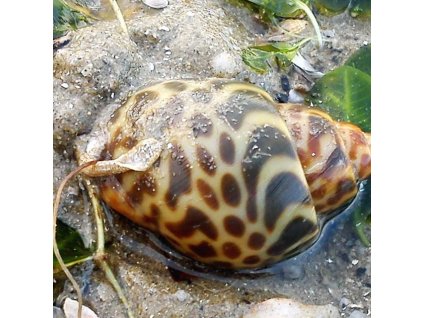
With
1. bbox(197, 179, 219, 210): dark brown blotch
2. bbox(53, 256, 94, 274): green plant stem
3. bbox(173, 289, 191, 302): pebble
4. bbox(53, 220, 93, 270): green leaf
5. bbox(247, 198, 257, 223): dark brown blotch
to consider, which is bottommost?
bbox(173, 289, 191, 302): pebble

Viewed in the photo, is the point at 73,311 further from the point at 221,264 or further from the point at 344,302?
the point at 344,302

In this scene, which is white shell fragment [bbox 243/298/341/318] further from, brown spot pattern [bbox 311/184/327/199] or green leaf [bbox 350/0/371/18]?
green leaf [bbox 350/0/371/18]

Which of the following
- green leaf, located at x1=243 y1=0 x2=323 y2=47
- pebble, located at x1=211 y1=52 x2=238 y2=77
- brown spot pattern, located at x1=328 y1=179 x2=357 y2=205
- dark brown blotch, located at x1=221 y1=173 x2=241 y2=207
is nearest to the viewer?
dark brown blotch, located at x1=221 y1=173 x2=241 y2=207

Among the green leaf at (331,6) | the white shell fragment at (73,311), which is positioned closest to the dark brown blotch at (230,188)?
the white shell fragment at (73,311)

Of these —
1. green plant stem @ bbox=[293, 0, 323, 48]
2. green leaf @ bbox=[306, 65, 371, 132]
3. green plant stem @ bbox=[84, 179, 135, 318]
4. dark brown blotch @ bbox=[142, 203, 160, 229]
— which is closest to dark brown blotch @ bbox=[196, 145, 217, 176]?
dark brown blotch @ bbox=[142, 203, 160, 229]

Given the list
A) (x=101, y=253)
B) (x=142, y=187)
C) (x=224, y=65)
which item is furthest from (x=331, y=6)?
(x=101, y=253)

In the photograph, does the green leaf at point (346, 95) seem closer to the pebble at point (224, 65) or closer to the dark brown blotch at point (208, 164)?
the pebble at point (224, 65)

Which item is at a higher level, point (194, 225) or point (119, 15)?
point (119, 15)
